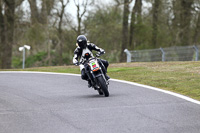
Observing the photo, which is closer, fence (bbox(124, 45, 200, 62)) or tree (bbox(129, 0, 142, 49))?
fence (bbox(124, 45, 200, 62))

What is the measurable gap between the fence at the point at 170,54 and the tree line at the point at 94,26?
625 centimetres

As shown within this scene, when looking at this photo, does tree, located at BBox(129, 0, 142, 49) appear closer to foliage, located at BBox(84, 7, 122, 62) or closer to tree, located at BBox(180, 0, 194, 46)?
foliage, located at BBox(84, 7, 122, 62)

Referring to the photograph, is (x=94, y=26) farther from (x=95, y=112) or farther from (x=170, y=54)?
(x=95, y=112)

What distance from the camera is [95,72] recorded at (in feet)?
35.8

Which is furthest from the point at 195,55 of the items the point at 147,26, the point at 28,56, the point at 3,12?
the point at 28,56

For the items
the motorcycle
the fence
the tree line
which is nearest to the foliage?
the tree line

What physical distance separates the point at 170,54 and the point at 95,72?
15845 mm

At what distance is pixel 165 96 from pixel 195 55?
15.2 m

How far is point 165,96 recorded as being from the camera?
10625 mm

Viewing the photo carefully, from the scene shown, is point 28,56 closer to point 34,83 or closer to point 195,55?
point 195,55

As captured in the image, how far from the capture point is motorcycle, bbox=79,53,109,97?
10.7 m

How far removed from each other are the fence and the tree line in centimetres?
625

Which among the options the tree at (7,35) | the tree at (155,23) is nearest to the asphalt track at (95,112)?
the tree at (7,35)

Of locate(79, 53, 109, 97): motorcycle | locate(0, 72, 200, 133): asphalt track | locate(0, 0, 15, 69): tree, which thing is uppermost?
locate(0, 0, 15, 69): tree
